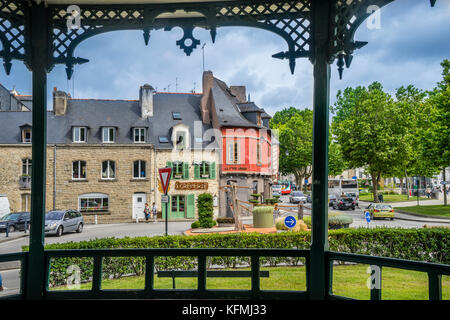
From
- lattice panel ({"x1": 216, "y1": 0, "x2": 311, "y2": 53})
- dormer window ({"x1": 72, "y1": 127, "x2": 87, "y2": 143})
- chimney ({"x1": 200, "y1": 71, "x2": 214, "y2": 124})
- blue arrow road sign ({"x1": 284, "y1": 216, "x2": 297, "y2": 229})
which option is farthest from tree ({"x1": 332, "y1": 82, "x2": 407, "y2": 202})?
lattice panel ({"x1": 216, "y1": 0, "x2": 311, "y2": 53})

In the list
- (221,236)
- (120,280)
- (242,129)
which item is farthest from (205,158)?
(120,280)

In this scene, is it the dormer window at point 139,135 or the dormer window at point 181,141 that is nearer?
the dormer window at point 139,135

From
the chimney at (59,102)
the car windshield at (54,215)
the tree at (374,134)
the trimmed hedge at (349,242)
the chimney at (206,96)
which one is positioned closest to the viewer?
the trimmed hedge at (349,242)

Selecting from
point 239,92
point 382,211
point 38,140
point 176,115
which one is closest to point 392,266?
point 38,140

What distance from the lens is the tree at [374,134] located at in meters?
31.1

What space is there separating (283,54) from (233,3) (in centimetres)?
88

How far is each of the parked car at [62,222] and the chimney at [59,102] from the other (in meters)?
10.1

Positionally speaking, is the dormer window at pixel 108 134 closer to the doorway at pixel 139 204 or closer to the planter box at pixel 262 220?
the doorway at pixel 139 204

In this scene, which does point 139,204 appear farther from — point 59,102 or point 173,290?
point 173,290

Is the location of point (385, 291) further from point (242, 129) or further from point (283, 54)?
point (242, 129)

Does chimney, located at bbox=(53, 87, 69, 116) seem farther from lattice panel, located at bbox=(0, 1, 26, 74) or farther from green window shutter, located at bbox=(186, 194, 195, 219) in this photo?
lattice panel, located at bbox=(0, 1, 26, 74)

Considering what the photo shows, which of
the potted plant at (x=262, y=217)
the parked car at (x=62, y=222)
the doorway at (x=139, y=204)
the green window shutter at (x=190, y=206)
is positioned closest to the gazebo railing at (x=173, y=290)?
the potted plant at (x=262, y=217)

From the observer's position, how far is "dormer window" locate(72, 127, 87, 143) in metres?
26.8

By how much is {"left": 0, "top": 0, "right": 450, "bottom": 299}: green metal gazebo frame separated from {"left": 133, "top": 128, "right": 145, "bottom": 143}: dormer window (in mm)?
23499
